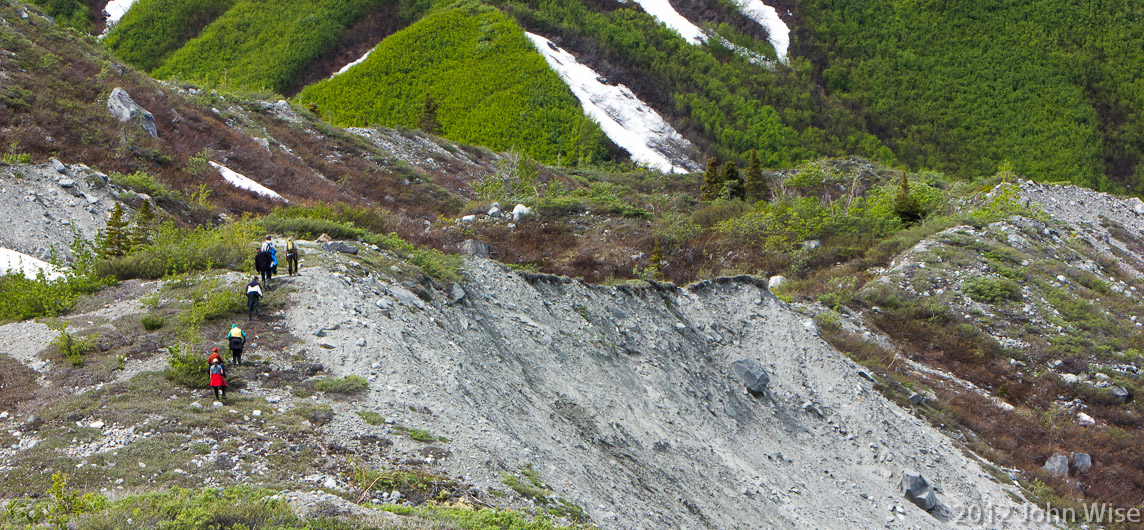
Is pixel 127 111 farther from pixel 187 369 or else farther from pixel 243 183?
pixel 187 369

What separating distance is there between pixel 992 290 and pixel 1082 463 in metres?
6.56

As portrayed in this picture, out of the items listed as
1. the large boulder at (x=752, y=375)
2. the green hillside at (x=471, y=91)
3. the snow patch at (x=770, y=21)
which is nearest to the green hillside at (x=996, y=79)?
the snow patch at (x=770, y=21)

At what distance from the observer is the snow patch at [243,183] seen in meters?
25.8

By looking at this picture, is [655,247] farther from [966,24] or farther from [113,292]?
[966,24]

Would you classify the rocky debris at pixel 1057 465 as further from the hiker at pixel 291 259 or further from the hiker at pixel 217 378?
the hiker at pixel 217 378

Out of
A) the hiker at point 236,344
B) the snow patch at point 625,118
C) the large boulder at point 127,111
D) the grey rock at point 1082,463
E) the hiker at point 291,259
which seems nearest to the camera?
the hiker at point 236,344

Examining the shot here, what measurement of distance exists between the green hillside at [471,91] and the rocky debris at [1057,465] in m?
39.5

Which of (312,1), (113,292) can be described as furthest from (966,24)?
(113,292)

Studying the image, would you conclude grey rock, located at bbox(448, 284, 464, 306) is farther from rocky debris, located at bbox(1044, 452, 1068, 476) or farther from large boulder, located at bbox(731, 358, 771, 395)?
rocky debris, located at bbox(1044, 452, 1068, 476)

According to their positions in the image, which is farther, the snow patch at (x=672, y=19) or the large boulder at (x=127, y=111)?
the snow patch at (x=672, y=19)

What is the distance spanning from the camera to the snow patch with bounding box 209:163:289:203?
2578 centimetres

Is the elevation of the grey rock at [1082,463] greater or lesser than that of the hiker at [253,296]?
lesser

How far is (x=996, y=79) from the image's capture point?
247ft

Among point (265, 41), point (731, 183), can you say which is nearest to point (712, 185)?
point (731, 183)
